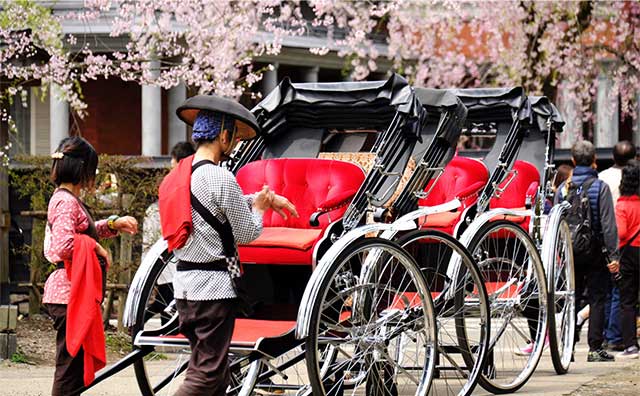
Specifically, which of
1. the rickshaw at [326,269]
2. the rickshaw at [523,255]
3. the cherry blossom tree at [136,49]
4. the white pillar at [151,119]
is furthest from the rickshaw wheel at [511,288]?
the white pillar at [151,119]

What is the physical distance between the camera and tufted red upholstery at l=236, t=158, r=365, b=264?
7656 millimetres

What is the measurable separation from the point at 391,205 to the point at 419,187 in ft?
0.80

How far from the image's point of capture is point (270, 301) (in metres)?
7.59

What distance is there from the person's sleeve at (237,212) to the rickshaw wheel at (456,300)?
1.48 meters

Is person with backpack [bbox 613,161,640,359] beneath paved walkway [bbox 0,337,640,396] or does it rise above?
above

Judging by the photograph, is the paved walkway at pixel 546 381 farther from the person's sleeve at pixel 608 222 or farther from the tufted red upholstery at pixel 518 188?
the tufted red upholstery at pixel 518 188

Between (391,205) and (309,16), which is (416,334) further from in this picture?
(309,16)

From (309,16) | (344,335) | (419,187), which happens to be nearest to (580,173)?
(419,187)

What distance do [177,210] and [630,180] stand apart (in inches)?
240

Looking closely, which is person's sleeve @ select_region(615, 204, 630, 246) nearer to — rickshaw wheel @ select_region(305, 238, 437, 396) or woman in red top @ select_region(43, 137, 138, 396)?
rickshaw wheel @ select_region(305, 238, 437, 396)

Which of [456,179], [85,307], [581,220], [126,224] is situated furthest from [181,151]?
[85,307]

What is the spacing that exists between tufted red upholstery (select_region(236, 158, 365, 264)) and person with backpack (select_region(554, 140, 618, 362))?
3.45 metres

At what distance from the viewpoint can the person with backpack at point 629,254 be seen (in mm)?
11062

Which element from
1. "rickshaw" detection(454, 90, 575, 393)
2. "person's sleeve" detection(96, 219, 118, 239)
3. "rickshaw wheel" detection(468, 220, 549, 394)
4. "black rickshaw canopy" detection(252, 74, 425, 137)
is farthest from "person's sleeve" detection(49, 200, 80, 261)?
"rickshaw wheel" detection(468, 220, 549, 394)
